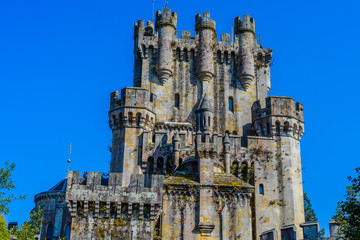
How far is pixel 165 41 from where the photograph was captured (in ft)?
196

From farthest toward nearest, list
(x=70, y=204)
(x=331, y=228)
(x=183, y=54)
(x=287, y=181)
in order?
(x=183, y=54) < (x=287, y=181) < (x=70, y=204) < (x=331, y=228)

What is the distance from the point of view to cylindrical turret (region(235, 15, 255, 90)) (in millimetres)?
59406

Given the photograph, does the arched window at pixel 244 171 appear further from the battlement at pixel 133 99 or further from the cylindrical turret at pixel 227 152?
the battlement at pixel 133 99

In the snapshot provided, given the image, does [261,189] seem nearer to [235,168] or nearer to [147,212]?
[235,168]

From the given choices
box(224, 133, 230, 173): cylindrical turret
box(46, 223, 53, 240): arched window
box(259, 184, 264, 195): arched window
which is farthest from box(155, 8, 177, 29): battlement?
box(46, 223, 53, 240): arched window

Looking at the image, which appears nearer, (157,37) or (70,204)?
(70,204)

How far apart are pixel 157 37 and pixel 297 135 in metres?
17.4

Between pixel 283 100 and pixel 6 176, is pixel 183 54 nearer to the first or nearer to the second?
pixel 283 100

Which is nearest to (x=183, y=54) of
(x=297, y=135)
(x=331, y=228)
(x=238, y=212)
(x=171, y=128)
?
(x=171, y=128)

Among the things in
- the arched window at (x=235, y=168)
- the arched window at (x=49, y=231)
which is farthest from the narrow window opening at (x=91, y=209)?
the arched window at (x=49, y=231)

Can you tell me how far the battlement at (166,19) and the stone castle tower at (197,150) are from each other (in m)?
0.12

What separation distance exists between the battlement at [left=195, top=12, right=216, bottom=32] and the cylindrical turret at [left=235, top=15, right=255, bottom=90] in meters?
2.80

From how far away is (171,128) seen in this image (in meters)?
55.7

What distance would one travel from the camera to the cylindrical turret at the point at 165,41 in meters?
58.4
